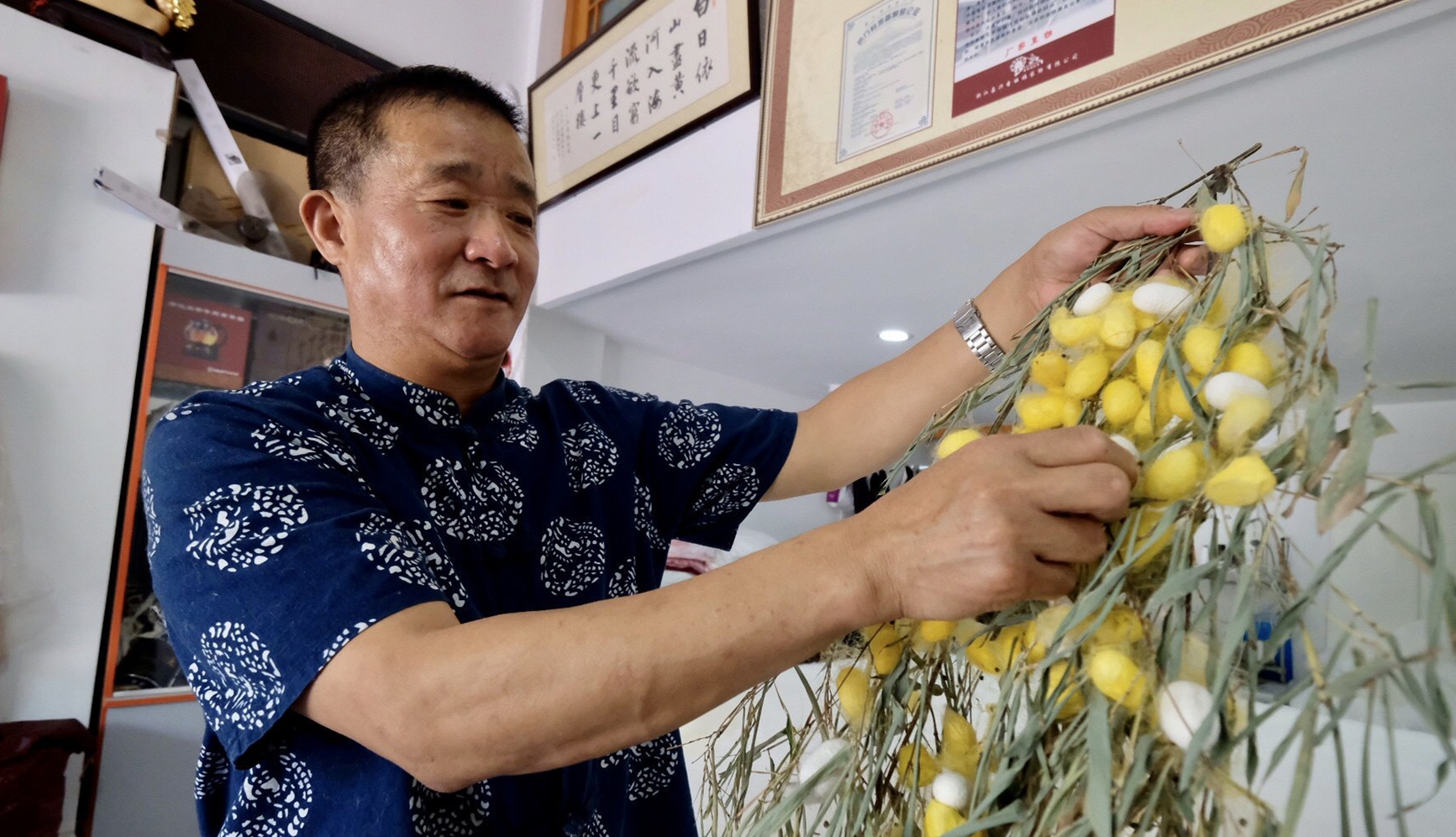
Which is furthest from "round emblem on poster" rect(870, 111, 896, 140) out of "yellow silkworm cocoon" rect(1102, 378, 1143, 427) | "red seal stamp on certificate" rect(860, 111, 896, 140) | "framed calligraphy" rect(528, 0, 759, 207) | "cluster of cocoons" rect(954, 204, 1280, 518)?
"yellow silkworm cocoon" rect(1102, 378, 1143, 427)

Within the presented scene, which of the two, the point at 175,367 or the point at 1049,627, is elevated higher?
the point at 175,367

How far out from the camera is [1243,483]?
1.07ft

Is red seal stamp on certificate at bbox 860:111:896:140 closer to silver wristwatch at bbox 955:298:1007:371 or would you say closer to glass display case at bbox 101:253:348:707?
silver wristwatch at bbox 955:298:1007:371

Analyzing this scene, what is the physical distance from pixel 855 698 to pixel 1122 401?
0.76ft

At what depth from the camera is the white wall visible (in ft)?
4.64

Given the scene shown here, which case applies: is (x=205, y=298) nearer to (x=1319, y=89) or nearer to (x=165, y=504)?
(x=165, y=504)

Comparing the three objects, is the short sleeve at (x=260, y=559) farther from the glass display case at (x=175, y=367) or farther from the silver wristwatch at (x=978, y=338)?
the glass display case at (x=175, y=367)

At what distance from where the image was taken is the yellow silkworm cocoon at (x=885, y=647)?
47cm

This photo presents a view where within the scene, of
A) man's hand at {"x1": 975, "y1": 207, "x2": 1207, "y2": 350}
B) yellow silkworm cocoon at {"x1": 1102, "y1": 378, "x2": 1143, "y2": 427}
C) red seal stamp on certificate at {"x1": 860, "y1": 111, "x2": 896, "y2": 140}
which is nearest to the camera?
yellow silkworm cocoon at {"x1": 1102, "y1": 378, "x2": 1143, "y2": 427}

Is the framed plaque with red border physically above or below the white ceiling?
above

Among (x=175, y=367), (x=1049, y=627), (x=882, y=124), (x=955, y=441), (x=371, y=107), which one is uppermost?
(x=882, y=124)

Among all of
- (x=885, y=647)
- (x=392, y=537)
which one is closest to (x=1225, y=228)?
(x=885, y=647)

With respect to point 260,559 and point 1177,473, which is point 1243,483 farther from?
point 260,559

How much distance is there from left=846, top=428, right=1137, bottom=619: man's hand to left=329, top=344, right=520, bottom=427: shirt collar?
52cm
